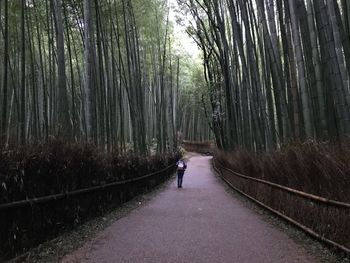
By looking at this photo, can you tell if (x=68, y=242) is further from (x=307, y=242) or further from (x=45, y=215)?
(x=307, y=242)

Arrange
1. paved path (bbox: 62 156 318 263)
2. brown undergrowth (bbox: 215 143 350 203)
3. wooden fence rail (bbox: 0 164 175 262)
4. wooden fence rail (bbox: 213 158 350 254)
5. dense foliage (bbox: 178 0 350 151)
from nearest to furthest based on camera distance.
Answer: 1. wooden fence rail (bbox: 0 164 175 262)
2. wooden fence rail (bbox: 213 158 350 254)
3. brown undergrowth (bbox: 215 143 350 203)
4. paved path (bbox: 62 156 318 263)
5. dense foliage (bbox: 178 0 350 151)

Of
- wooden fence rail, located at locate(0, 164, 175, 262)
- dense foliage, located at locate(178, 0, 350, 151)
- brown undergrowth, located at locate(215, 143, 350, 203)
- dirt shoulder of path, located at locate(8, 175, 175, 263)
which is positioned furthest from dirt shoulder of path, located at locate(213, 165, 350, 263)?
wooden fence rail, located at locate(0, 164, 175, 262)

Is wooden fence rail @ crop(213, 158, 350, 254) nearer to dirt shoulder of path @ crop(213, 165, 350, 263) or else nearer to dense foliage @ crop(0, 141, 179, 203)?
dirt shoulder of path @ crop(213, 165, 350, 263)

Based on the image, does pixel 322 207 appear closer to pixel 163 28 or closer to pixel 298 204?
pixel 298 204

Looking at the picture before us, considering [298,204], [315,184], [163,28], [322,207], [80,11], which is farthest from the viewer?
[163,28]

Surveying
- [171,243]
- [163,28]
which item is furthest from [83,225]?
[163,28]

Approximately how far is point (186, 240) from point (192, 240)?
0.07 m

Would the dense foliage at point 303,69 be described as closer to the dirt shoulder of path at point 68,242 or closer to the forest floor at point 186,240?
the forest floor at point 186,240

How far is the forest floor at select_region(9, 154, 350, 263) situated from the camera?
4422mm

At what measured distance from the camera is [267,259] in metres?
4.33

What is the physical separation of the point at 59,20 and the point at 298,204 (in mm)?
4654

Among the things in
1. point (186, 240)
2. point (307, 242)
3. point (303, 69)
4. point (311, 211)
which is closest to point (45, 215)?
point (186, 240)

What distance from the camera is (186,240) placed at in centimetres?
528

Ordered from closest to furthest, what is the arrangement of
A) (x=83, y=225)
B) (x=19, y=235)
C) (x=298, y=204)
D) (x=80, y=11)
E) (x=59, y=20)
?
(x=19, y=235) < (x=298, y=204) < (x=83, y=225) < (x=59, y=20) < (x=80, y=11)
